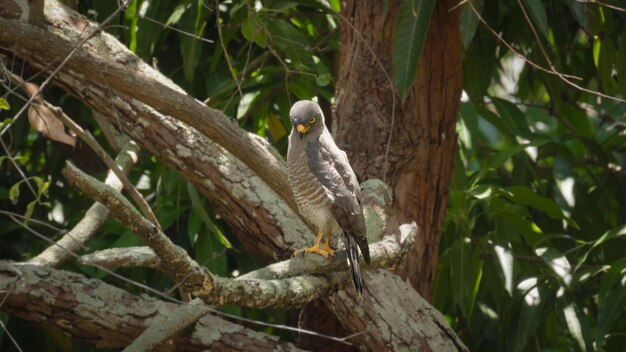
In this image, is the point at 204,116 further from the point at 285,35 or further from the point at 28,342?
the point at 28,342

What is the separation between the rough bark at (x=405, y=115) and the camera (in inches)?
183

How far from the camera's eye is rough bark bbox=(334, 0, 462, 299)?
4.64 metres

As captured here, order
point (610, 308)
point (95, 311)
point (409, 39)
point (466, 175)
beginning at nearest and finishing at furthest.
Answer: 1. point (95, 311)
2. point (409, 39)
3. point (610, 308)
4. point (466, 175)

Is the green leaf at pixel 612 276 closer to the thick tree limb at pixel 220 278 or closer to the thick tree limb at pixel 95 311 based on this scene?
the thick tree limb at pixel 220 278

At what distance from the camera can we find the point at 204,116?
13.0ft

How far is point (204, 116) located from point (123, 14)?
1912 millimetres

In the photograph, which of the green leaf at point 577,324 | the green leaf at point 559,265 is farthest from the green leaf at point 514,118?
the green leaf at point 577,324

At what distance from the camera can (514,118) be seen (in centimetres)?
539

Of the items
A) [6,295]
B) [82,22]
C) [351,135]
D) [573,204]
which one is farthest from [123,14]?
[573,204]

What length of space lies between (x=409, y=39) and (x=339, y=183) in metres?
0.67

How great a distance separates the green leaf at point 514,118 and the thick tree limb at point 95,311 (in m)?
1.99

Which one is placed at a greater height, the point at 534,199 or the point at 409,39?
the point at 409,39

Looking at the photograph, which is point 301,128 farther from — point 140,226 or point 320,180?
point 140,226

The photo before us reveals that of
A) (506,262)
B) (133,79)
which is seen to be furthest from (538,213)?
(133,79)
